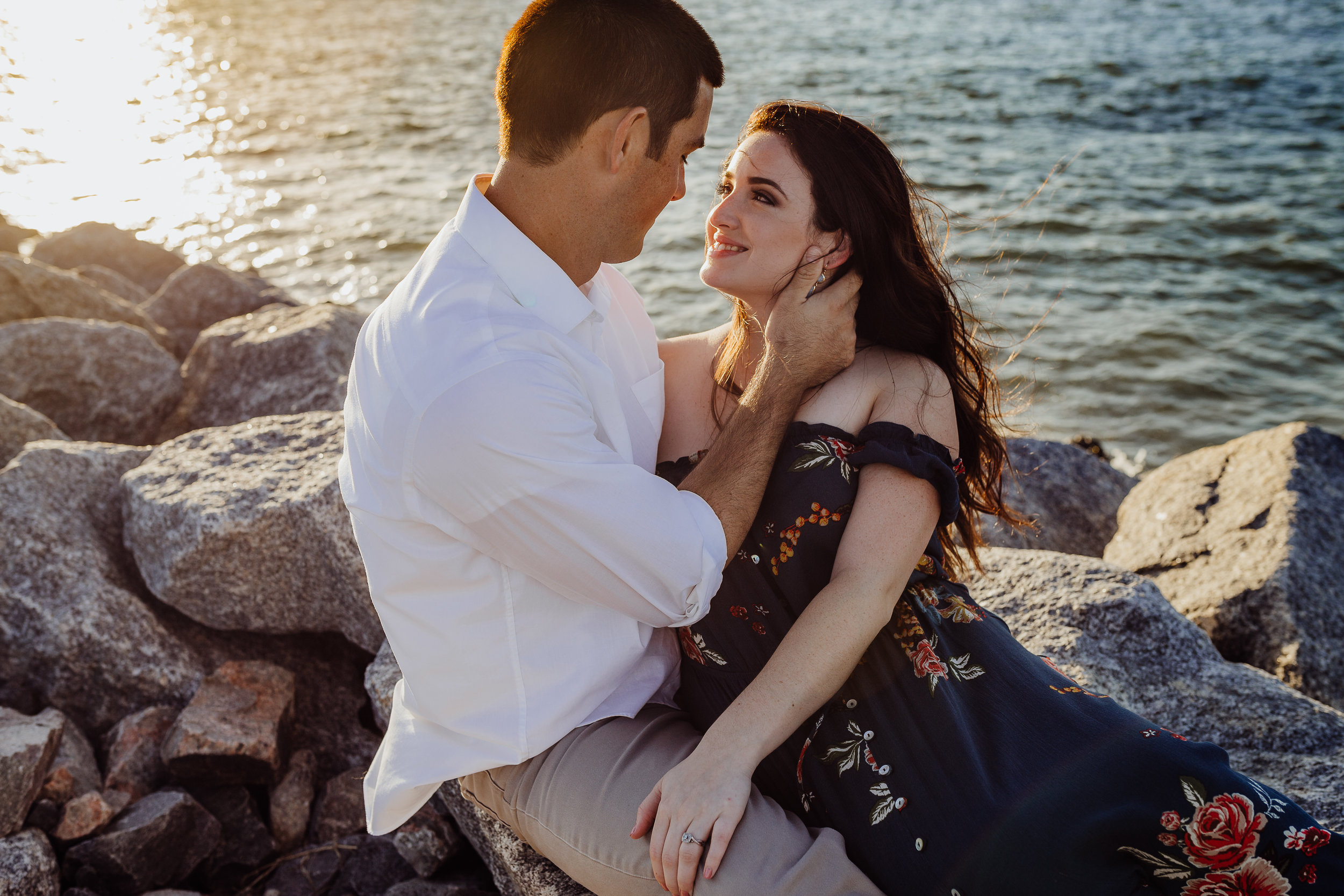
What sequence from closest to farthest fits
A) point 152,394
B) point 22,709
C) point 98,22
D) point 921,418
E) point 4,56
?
point 921,418 < point 22,709 < point 152,394 < point 4,56 < point 98,22

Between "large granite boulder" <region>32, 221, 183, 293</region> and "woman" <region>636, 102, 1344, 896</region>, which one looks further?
"large granite boulder" <region>32, 221, 183, 293</region>

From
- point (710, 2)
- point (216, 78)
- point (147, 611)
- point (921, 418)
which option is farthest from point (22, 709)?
point (710, 2)

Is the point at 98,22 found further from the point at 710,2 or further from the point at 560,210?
the point at 560,210

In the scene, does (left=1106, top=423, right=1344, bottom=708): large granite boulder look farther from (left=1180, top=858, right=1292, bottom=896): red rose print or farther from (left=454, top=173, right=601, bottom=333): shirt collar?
(left=454, top=173, right=601, bottom=333): shirt collar

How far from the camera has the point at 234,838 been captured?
10.9 ft

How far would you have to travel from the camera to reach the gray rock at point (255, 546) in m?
3.63

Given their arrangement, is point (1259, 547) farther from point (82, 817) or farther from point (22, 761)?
point (22, 761)

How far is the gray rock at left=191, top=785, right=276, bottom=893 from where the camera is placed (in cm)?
325

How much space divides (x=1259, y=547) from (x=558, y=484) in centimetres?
350

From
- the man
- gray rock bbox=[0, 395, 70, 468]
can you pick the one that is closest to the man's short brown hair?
the man

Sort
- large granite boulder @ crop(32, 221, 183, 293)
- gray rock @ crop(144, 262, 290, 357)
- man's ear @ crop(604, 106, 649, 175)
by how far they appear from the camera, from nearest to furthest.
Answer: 1. man's ear @ crop(604, 106, 649, 175)
2. gray rock @ crop(144, 262, 290, 357)
3. large granite boulder @ crop(32, 221, 183, 293)

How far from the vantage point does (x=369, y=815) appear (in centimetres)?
253

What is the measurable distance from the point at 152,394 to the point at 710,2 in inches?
826

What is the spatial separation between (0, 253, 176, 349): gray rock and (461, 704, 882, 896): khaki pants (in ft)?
18.9
